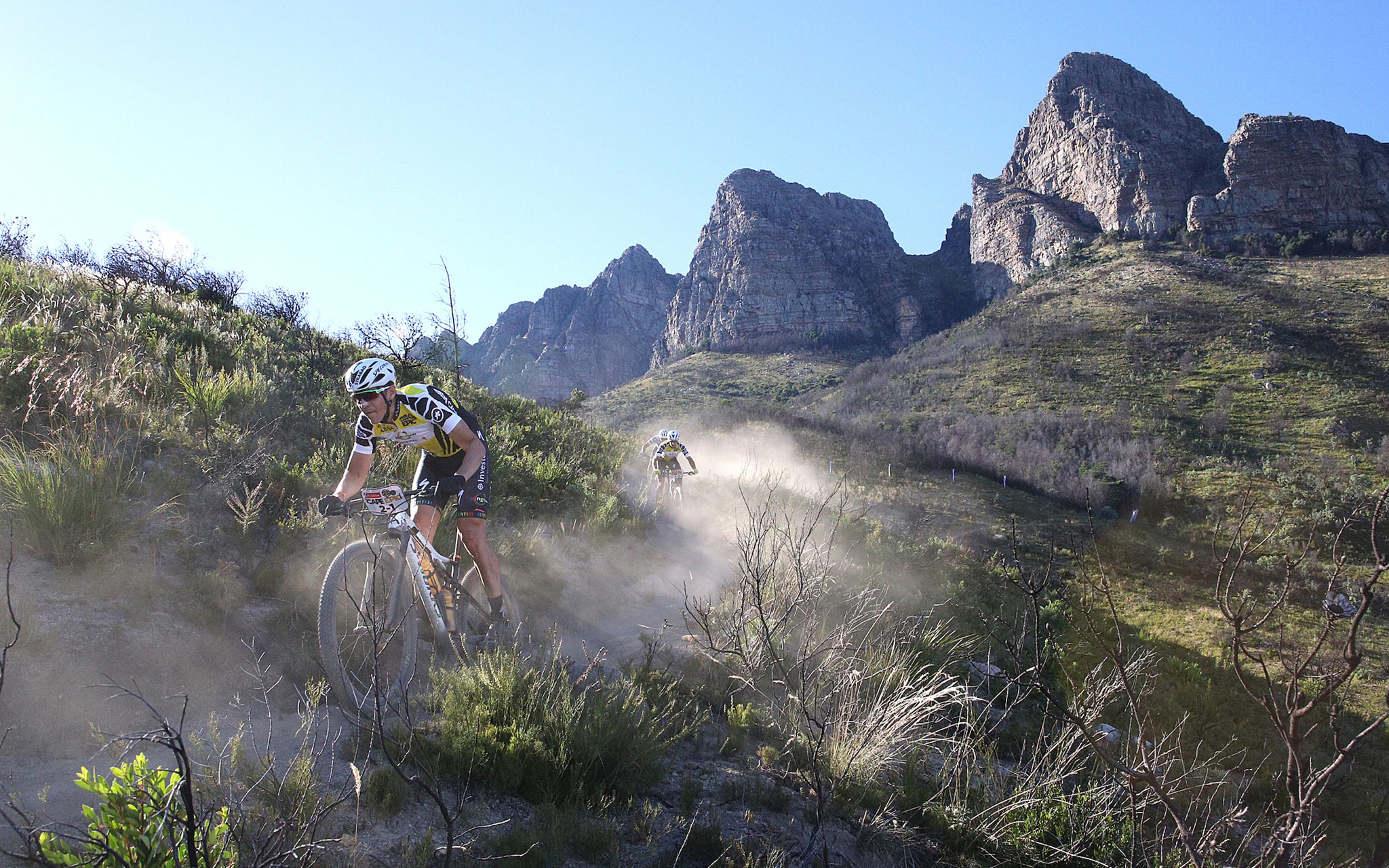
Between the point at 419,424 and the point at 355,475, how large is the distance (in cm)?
59

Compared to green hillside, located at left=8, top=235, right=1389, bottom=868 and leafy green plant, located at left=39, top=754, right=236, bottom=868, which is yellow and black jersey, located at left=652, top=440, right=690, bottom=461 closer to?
green hillside, located at left=8, top=235, right=1389, bottom=868

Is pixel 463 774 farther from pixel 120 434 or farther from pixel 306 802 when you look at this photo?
pixel 120 434

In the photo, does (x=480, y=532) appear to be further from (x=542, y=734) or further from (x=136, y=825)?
(x=136, y=825)

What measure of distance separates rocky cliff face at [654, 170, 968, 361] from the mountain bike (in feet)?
336

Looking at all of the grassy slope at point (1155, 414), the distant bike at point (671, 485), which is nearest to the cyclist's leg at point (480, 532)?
the grassy slope at point (1155, 414)

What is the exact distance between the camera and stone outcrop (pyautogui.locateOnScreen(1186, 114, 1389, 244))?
72938mm

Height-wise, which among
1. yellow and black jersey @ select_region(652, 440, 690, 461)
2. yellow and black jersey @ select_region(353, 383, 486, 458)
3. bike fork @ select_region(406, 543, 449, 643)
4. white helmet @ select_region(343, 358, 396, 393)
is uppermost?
white helmet @ select_region(343, 358, 396, 393)

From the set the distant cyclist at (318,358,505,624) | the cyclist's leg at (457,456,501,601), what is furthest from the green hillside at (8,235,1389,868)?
the distant cyclist at (318,358,505,624)

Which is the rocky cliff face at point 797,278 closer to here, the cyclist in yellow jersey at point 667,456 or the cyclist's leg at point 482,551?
the cyclist in yellow jersey at point 667,456

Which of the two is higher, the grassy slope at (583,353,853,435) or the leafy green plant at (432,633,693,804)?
the grassy slope at (583,353,853,435)

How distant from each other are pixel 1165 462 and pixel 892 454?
11628 millimetres

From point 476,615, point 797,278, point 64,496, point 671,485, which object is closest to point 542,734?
point 476,615

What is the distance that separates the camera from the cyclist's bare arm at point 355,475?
434 centimetres

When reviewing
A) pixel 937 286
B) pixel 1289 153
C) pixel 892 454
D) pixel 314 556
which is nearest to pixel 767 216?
pixel 937 286
